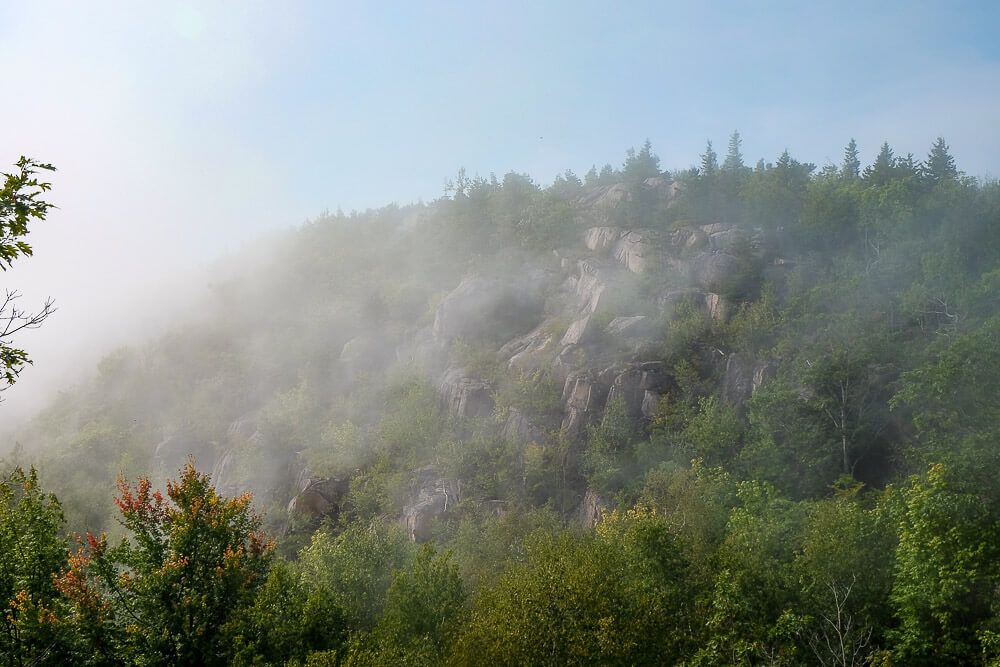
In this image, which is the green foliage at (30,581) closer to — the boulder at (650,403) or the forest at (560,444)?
the forest at (560,444)

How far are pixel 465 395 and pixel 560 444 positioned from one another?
40.5 ft

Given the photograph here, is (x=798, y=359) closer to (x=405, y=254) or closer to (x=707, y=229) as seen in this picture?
(x=707, y=229)

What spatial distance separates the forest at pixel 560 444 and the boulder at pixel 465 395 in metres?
0.44

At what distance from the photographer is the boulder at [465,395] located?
215ft

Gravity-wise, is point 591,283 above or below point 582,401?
above

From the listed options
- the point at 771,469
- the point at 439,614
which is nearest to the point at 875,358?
the point at 771,469

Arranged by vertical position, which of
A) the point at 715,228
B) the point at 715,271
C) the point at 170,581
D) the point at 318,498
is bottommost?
the point at 318,498

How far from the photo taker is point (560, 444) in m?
59.0

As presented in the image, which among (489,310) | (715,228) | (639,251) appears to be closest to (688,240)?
(715,228)

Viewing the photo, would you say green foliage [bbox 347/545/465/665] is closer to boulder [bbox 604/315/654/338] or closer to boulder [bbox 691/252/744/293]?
boulder [bbox 604/315/654/338]

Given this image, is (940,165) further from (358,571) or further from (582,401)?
(358,571)

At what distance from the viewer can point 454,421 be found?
213ft

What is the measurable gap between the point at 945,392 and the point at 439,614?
120 feet

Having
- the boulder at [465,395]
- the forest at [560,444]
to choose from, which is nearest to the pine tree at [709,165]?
the forest at [560,444]
